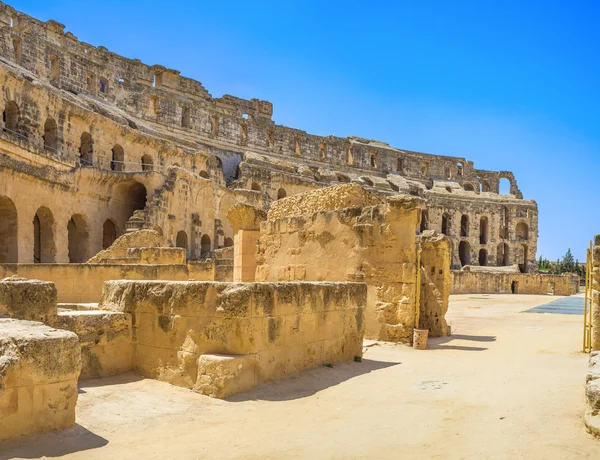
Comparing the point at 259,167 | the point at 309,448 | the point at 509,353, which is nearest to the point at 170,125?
the point at 259,167

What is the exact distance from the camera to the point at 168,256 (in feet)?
42.9

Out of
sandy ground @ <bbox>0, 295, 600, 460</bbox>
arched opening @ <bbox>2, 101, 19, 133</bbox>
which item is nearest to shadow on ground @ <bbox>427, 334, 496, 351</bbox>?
sandy ground @ <bbox>0, 295, 600, 460</bbox>

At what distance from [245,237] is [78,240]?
10347 millimetres

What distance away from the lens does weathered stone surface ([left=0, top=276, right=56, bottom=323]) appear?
185 inches

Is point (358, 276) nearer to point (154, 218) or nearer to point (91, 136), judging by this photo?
point (154, 218)

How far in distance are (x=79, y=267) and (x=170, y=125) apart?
27992mm

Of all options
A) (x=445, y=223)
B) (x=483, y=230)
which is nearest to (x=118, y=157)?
(x=445, y=223)

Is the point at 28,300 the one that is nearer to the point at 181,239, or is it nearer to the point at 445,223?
the point at 181,239

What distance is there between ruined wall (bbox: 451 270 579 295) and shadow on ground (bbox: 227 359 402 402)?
2437 centimetres

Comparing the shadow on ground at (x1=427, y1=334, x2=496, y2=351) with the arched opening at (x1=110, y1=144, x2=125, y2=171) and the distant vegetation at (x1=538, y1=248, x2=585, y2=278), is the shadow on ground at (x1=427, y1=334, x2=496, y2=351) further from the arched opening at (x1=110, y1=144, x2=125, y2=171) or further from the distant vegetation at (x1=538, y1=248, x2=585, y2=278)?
the distant vegetation at (x1=538, y1=248, x2=585, y2=278)

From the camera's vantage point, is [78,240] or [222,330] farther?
[78,240]

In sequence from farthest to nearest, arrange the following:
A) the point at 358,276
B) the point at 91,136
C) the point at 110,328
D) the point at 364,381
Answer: the point at 91,136 → the point at 358,276 → the point at 364,381 → the point at 110,328

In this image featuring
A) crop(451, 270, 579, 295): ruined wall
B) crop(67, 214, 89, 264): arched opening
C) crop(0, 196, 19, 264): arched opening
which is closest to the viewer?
crop(0, 196, 19, 264): arched opening

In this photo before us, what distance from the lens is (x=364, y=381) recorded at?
226 inches
